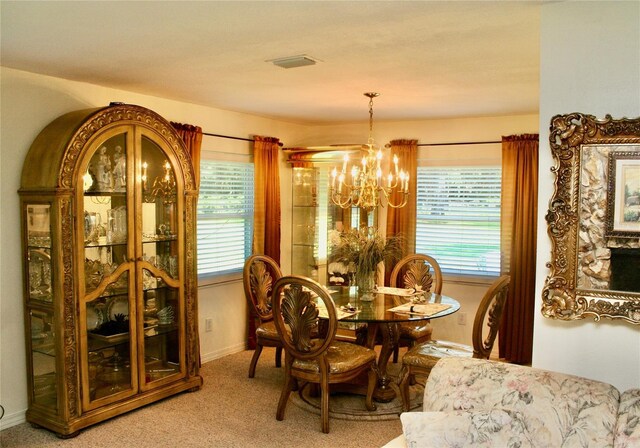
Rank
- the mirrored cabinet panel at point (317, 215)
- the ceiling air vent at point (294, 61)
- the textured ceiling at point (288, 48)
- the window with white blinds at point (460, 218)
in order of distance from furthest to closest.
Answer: the mirrored cabinet panel at point (317, 215) < the window with white blinds at point (460, 218) < the ceiling air vent at point (294, 61) < the textured ceiling at point (288, 48)

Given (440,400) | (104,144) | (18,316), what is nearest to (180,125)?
(104,144)

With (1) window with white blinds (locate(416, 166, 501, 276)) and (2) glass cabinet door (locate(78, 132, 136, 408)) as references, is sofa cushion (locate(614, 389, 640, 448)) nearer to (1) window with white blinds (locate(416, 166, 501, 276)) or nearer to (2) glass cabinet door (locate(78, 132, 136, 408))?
(2) glass cabinet door (locate(78, 132, 136, 408))

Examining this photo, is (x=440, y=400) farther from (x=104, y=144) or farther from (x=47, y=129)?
(x=47, y=129)

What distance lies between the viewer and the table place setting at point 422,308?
4.04 m

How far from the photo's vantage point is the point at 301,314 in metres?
3.73

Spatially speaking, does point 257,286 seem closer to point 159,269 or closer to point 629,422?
point 159,269

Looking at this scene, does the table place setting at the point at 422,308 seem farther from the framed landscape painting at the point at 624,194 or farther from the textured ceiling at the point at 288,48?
the framed landscape painting at the point at 624,194

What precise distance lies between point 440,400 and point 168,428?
2.20m

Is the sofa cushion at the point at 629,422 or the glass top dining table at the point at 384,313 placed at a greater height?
the sofa cushion at the point at 629,422

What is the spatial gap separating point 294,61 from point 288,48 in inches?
10.2

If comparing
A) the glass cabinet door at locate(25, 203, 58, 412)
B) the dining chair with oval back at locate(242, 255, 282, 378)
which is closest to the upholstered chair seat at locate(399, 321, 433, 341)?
the dining chair with oval back at locate(242, 255, 282, 378)

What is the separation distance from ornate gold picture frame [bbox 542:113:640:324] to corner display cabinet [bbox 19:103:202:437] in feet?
9.20

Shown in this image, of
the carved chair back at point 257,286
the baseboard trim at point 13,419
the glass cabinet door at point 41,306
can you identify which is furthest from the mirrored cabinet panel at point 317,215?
the baseboard trim at point 13,419

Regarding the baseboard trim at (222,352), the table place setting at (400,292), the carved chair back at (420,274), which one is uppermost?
the carved chair back at (420,274)
